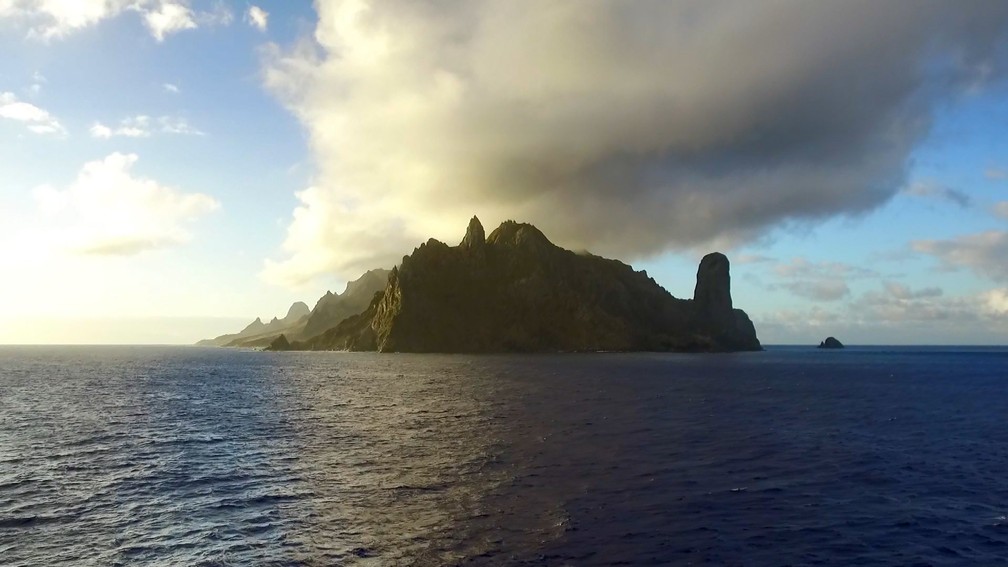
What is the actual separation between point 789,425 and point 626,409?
21934 mm

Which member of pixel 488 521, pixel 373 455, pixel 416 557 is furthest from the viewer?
pixel 373 455

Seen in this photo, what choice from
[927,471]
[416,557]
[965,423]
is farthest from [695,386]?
[416,557]

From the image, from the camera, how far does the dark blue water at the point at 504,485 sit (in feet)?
98.7

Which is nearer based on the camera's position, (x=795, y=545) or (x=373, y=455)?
(x=795, y=545)

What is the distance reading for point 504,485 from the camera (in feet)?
139

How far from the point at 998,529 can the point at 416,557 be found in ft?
103

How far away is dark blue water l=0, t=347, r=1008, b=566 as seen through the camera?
98.7ft

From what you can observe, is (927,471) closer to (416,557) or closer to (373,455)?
(416,557)

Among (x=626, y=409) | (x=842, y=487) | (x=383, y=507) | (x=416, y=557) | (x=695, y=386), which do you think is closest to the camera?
(x=416, y=557)

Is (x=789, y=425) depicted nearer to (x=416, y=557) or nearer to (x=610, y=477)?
(x=610, y=477)

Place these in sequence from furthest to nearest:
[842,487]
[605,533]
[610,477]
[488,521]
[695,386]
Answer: [695,386] < [610,477] < [842,487] < [488,521] < [605,533]

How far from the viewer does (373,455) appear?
175ft

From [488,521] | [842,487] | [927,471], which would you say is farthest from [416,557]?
[927,471]

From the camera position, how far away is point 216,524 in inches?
1332
